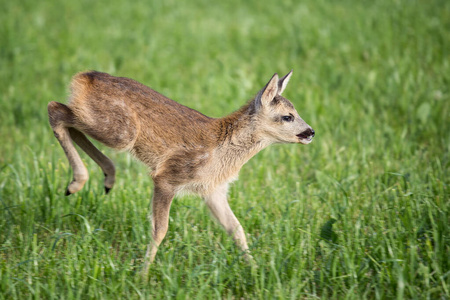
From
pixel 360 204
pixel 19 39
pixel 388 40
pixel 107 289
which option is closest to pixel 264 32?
pixel 388 40

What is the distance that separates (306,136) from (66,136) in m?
2.13

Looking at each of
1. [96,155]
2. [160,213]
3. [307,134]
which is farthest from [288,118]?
[96,155]

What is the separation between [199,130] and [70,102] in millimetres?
1160

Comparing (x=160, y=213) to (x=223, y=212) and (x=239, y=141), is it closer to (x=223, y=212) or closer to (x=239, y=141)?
(x=223, y=212)

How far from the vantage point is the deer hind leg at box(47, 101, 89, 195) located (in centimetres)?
500

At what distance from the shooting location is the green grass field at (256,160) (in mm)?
4426

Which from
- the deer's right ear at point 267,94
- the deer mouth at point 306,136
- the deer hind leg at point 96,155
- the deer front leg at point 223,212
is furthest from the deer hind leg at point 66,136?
the deer mouth at point 306,136

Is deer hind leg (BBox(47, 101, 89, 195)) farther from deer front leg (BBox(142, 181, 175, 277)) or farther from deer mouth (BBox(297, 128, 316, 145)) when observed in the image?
deer mouth (BBox(297, 128, 316, 145))

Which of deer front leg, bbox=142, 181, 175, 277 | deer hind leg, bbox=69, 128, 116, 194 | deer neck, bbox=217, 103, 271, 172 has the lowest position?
deer front leg, bbox=142, 181, 175, 277

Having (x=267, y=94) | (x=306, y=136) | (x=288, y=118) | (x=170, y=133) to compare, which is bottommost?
(x=170, y=133)

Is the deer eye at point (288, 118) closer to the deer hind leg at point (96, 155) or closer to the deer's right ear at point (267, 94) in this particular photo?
the deer's right ear at point (267, 94)

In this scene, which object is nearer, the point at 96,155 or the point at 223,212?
the point at 223,212

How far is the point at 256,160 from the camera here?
702cm

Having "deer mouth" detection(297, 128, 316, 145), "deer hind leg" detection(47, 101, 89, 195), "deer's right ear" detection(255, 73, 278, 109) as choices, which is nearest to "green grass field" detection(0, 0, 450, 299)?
"deer hind leg" detection(47, 101, 89, 195)
